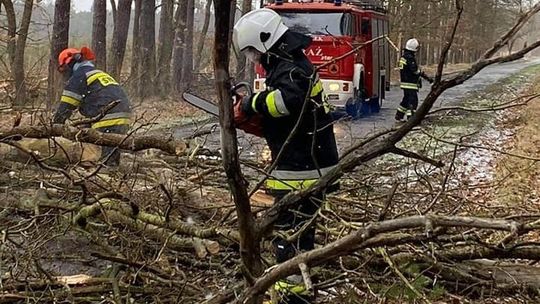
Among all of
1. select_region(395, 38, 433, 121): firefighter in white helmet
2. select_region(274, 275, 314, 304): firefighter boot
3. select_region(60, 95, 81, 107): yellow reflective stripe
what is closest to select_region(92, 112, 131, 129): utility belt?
select_region(60, 95, 81, 107): yellow reflective stripe

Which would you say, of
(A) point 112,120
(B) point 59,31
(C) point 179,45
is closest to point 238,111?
(A) point 112,120

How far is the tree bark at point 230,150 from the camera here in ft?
6.77

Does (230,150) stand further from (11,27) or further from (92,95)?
(11,27)

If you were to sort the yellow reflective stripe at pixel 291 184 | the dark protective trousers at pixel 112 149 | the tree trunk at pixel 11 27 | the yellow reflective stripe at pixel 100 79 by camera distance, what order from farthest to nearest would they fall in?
the tree trunk at pixel 11 27 < the yellow reflective stripe at pixel 100 79 < the dark protective trousers at pixel 112 149 < the yellow reflective stripe at pixel 291 184

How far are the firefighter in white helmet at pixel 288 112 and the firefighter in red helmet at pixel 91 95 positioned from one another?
2731 mm

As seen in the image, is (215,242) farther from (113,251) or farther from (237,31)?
(237,31)

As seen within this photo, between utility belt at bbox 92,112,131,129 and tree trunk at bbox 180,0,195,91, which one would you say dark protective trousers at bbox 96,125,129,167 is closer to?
utility belt at bbox 92,112,131,129

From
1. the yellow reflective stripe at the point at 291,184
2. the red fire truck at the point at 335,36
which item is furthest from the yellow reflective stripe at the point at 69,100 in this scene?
the red fire truck at the point at 335,36

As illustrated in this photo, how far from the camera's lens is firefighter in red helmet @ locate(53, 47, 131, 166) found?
6.01m

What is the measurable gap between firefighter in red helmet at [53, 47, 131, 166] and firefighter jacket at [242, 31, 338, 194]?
276 centimetres

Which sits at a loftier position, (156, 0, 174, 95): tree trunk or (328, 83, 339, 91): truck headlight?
(156, 0, 174, 95): tree trunk

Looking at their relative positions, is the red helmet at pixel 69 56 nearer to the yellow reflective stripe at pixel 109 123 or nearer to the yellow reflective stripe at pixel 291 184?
the yellow reflective stripe at pixel 109 123

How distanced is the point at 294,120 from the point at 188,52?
15935 mm

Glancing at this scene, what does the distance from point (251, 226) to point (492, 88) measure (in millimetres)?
21760
